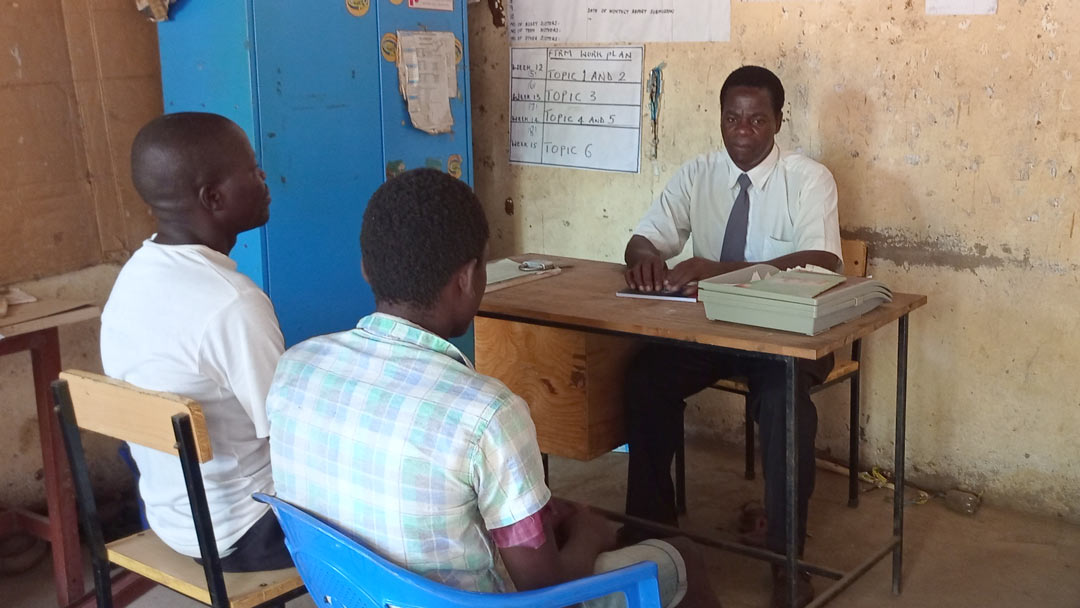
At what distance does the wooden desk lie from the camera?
2168 millimetres

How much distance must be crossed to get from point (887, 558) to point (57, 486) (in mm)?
2345

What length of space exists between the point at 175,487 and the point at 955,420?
251cm

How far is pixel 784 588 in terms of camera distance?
2.70 metres

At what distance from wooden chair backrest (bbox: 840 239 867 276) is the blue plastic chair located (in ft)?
6.85

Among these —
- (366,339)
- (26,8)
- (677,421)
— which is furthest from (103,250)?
(366,339)

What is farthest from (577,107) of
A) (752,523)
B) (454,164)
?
(752,523)

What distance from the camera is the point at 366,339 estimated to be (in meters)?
→ 1.48

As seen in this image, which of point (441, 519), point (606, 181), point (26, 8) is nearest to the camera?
point (441, 519)

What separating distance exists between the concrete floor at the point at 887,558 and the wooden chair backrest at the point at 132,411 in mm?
1235

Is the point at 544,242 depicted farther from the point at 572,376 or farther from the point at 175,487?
the point at 175,487

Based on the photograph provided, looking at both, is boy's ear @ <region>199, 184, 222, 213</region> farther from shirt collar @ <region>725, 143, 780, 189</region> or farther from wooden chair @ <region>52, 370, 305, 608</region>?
shirt collar @ <region>725, 143, 780, 189</region>

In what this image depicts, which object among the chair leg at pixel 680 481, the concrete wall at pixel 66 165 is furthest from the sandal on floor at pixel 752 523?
the concrete wall at pixel 66 165

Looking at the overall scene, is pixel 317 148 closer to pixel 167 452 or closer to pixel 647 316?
pixel 647 316

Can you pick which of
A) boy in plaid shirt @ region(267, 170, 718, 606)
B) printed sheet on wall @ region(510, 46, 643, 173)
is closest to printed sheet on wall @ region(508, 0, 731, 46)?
printed sheet on wall @ region(510, 46, 643, 173)
